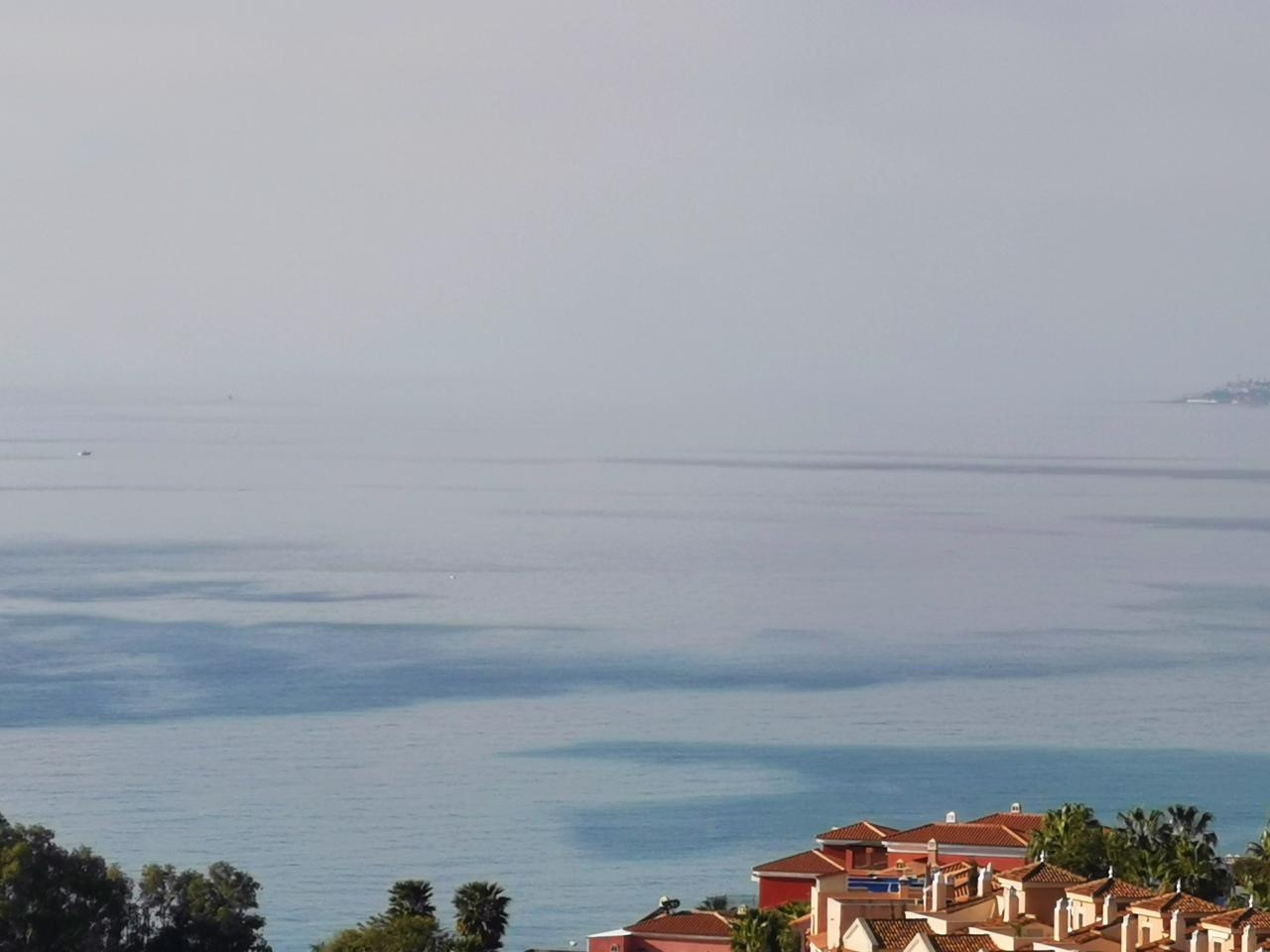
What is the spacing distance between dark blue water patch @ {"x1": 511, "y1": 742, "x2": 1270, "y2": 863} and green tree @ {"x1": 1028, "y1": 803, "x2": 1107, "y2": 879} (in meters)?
10.8

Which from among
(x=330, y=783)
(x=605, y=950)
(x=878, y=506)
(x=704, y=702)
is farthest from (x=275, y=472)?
(x=605, y=950)

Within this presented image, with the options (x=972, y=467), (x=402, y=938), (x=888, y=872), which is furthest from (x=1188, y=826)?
(x=972, y=467)

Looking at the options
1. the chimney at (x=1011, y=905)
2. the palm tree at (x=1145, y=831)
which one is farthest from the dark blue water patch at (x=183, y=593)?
the chimney at (x=1011, y=905)

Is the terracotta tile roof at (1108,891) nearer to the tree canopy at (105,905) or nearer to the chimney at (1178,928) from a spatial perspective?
the chimney at (1178,928)

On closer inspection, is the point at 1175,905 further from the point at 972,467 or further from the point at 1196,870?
the point at 972,467

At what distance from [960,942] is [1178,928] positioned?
2.02 m

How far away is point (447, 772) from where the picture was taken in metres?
47.3

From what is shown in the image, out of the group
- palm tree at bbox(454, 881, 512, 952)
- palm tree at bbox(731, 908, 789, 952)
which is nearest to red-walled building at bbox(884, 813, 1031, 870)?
palm tree at bbox(731, 908, 789, 952)

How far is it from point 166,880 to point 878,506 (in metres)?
103

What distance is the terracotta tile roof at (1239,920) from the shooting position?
65.4 feet

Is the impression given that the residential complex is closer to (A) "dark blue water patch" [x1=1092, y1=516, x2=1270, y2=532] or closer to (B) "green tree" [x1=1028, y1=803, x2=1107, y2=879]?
(B) "green tree" [x1=1028, y1=803, x2=1107, y2=879]

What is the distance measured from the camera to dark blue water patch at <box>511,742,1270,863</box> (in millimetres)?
40312

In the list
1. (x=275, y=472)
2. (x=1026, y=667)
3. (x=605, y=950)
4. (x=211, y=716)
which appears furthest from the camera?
(x=275, y=472)

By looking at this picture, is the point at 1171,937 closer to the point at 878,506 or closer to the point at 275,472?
the point at 878,506
